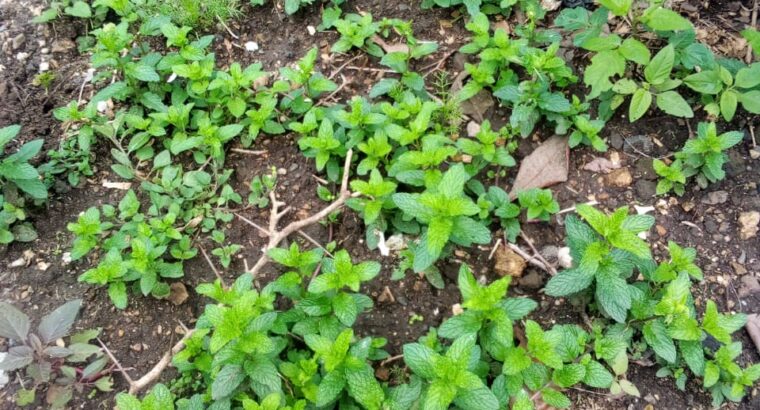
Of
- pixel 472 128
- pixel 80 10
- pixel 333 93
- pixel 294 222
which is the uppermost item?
pixel 80 10

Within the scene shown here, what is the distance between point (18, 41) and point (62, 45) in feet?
0.87

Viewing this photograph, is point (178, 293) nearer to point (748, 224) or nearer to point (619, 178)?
point (619, 178)

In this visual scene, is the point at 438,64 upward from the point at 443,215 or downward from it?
upward

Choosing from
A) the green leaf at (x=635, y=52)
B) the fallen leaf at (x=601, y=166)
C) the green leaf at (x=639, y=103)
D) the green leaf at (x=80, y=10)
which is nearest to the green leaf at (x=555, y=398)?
the fallen leaf at (x=601, y=166)

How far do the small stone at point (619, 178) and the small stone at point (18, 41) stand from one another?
362cm

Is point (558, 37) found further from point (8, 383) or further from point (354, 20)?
point (8, 383)

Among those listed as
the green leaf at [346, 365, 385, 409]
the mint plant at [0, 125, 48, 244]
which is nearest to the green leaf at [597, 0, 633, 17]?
the green leaf at [346, 365, 385, 409]

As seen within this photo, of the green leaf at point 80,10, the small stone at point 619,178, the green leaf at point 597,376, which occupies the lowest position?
the green leaf at point 597,376

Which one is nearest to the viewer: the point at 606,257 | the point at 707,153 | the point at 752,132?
the point at 606,257

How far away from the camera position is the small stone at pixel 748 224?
308 cm

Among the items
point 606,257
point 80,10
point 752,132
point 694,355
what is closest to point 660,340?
point 694,355

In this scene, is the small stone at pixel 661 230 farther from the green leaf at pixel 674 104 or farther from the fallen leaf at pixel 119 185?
the fallen leaf at pixel 119 185

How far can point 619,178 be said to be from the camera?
10.7 ft

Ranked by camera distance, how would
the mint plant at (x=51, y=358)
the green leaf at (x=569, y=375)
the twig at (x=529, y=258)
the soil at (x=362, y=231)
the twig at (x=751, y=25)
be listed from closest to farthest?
the green leaf at (x=569, y=375)
the mint plant at (x=51, y=358)
the soil at (x=362, y=231)
the twig at (x=529, y=258)
the twig at (x=751, y=25)
